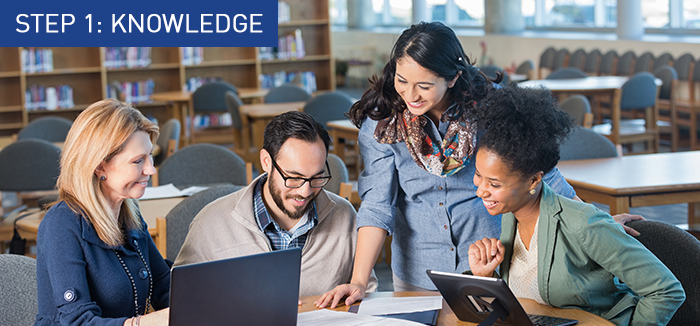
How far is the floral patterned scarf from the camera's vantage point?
6.01ft

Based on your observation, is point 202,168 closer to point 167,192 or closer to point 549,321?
point 167,192

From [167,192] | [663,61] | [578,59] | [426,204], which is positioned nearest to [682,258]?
[426,204]

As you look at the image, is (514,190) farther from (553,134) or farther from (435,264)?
(435,264)

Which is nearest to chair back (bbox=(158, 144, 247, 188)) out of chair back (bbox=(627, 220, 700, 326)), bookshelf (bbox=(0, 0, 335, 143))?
chair back (bbox=(627, 220, 700, 326))

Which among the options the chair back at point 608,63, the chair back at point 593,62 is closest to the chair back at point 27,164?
the chair back at point 608,63

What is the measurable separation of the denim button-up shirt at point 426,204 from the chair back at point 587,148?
1723mm

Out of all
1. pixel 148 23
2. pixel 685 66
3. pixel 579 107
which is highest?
pixel 148 23

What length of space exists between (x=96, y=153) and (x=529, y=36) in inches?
402

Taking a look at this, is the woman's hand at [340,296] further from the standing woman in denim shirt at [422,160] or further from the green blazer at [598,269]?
the green blazer at [598,269]

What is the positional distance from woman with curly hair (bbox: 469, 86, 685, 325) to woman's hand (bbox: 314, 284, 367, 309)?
11.6 inches

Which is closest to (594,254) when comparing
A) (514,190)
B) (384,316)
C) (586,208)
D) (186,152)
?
(586,208)

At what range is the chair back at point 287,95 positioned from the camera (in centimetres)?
670

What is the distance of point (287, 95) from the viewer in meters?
6.74

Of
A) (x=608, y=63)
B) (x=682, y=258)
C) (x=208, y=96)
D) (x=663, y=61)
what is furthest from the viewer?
(x=608, y=63)
